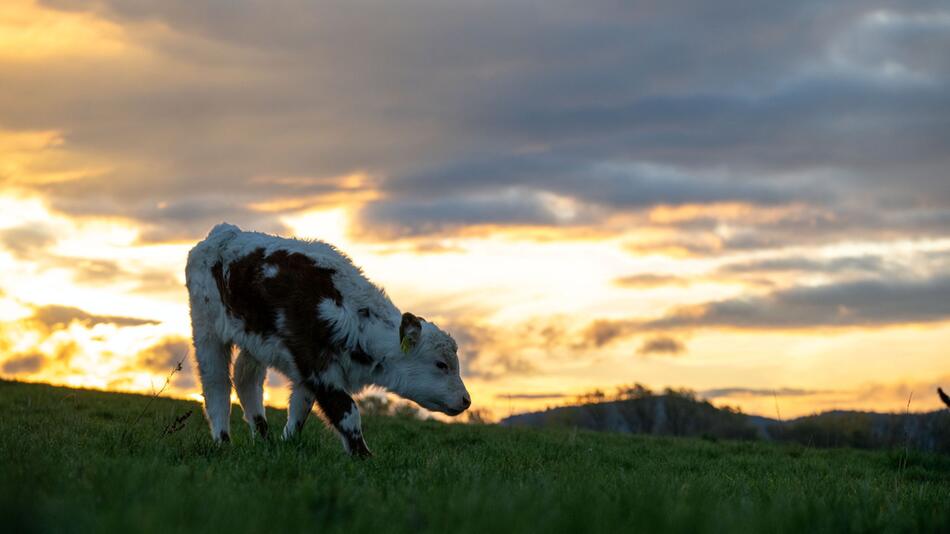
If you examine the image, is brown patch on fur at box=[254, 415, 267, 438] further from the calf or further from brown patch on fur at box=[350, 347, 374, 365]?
brown patch on fur at box=[350, 347, 374, 365]

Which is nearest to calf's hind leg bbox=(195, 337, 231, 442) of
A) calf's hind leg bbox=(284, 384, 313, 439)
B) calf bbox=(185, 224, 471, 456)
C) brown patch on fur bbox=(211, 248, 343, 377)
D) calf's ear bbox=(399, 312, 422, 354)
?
calf bbox=(185, 224, 471, 456)

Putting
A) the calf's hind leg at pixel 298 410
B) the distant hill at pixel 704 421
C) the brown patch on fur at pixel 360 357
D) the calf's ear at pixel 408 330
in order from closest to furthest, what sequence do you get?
the calf's ear at pixel 408 330
the brown patch on fur at pixel 360 357
the calf's hind leg at pixel 298 410
the distant hill at pixel 704 421

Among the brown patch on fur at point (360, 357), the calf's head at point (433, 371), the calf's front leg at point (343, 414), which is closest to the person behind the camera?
the calf's front leg at point (343, 414)

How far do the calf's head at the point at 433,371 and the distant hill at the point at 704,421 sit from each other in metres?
23.3

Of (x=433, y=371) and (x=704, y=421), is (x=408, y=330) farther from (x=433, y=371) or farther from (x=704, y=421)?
(x=704, y=421)

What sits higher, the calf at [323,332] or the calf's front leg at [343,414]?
the calf at [323,332]

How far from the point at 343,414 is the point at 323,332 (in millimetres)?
973

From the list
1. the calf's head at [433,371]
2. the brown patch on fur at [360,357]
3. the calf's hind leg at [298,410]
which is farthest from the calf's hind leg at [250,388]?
the calf's head at [433,371]

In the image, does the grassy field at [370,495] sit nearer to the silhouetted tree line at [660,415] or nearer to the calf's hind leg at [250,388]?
the calf's hind leg at [250,388]

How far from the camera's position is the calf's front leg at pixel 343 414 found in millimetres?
9961

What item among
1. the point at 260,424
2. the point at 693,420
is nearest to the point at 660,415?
the point at 693,420

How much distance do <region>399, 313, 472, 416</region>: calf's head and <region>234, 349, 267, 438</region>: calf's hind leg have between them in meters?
2.46

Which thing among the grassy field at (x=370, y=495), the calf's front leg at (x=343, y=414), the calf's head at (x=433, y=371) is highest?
the calf's head at (x=433, y=371)

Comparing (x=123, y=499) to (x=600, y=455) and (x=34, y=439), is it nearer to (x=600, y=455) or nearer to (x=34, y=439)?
(x=34, y=439)
